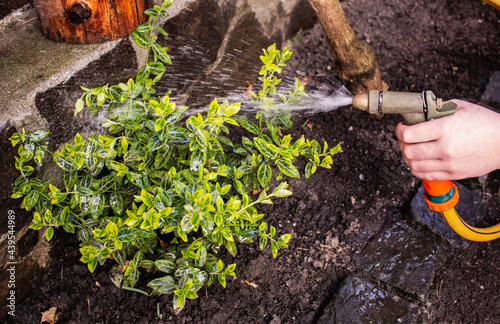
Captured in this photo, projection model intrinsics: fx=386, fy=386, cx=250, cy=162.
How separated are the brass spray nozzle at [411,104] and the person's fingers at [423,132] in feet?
0.12

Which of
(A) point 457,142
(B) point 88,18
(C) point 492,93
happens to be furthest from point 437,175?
(B) point 88,18

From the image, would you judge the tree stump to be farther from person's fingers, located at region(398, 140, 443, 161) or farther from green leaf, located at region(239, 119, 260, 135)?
person's fingers, located at region(398, 140, 443, 161)

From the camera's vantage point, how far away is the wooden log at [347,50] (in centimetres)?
228

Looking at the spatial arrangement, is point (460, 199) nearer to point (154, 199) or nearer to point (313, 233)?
point (313, 233)

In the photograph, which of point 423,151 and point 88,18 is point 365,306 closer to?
point 423,151

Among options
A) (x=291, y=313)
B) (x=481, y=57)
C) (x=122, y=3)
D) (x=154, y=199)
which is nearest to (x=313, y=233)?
(x=291, y=313)

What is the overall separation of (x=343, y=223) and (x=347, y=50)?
3.46 feet

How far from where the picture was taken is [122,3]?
1.88m

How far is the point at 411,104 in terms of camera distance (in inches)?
63.4

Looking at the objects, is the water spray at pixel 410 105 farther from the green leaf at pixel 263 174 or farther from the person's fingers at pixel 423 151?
→ the green leaf at pixel 263 174

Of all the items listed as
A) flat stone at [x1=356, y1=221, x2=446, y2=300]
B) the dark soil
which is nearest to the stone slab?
the dark soil

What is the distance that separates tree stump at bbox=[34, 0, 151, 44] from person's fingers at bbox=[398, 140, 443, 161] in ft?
4.86

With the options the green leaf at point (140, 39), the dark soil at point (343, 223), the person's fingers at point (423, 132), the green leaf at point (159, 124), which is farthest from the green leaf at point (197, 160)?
the person's fingers at point (423, 132)

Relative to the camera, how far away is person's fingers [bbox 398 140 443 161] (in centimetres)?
165
